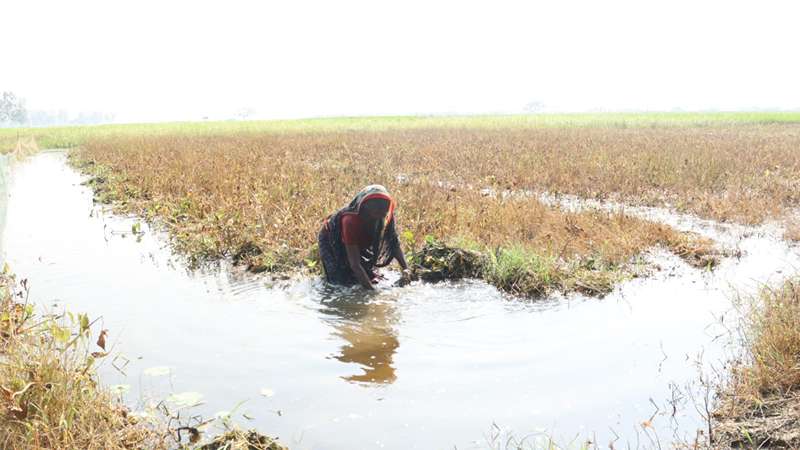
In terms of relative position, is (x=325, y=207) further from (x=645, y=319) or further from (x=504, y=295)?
(x=645, y=319)

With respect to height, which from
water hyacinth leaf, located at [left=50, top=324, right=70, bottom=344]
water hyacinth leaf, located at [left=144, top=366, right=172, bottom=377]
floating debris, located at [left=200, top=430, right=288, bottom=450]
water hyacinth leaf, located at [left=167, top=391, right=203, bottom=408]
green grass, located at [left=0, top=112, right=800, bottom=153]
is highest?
green grass, located at [left=0, top=112, right=800, bottom=153]

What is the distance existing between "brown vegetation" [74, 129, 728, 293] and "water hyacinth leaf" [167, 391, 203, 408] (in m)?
2.85

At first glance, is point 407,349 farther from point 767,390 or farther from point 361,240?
point 767,390

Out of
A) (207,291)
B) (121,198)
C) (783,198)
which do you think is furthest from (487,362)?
(121,198)

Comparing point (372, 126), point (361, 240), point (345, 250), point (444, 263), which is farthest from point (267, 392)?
point (372, 126)

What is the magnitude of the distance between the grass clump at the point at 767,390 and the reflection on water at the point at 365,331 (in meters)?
1.91

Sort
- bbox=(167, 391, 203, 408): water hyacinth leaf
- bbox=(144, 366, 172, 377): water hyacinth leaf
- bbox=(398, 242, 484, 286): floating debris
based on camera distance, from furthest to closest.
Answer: bbox=(398, 242, 484, 286): floating debris < bbox=(144, 366, 172, 377): water hyacinth leaf < bbox=(167, 391, 203, 408): water hyacinth leaf

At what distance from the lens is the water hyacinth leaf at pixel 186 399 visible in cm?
353

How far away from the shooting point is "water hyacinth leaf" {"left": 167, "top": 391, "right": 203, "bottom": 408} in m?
3.53

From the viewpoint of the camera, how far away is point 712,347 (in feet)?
14.4

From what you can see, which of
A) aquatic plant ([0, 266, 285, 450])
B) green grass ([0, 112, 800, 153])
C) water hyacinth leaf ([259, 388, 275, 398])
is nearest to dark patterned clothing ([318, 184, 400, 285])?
water hyacinth leaf ([259, 388, 275, 398])

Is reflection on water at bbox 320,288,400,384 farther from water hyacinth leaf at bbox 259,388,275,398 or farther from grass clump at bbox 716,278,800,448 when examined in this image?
grass clump at bbox 716,278,800,448

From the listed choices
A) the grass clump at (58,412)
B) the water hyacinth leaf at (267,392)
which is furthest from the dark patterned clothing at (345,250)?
the grass clump at (58,412)

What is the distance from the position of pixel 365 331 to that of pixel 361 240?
0.90 m
